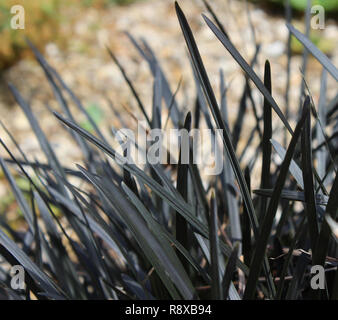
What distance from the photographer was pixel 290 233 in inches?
35.8

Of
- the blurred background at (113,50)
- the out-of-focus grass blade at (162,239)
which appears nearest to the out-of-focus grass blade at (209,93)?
the out-of-focus grass blade at (162,239)

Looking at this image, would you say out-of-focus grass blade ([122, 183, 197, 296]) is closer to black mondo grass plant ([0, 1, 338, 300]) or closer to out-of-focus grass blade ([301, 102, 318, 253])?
black mondo grass plant ([0, 1, 338, 300])

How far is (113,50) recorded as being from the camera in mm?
2947

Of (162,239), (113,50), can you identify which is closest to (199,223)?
(162,239)

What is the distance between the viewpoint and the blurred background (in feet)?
8.34

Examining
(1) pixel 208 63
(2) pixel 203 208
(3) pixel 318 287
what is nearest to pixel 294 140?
(3) pixel 318 287

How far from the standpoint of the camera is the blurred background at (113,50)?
2541 mm

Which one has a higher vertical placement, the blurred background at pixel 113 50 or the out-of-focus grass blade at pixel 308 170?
the blurred background at pixel 113 50

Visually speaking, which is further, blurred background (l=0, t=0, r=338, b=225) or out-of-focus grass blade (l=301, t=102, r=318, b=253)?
blurred background (l=0, t=0, r=338, b=225)

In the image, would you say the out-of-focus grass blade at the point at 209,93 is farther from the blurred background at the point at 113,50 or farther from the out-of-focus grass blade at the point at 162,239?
the blurred background at the point at 113,50

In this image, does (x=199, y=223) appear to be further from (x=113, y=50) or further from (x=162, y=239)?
(x=113, y=50)

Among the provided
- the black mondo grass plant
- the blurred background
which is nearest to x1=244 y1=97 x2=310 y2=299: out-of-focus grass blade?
the black mondo grass plant
